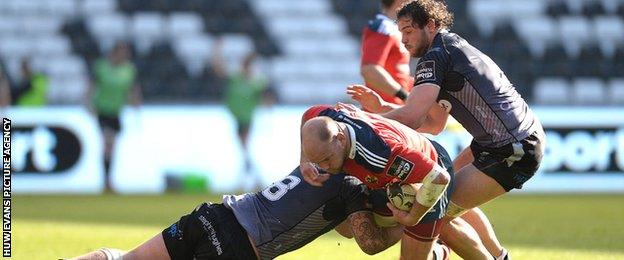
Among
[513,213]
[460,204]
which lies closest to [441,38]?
[460,204]

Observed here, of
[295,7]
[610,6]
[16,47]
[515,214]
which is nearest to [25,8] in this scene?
[16,47]

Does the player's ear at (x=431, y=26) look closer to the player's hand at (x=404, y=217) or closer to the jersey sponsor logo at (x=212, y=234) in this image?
the player's hand at (x=404, y=217)

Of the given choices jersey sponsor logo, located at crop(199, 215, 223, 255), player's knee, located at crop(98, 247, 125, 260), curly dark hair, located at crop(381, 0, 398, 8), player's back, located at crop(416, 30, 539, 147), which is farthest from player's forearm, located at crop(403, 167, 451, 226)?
curly dark hair, located at crop(381, 0, 398, 8)

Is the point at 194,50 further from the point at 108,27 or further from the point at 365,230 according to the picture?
the point at 365,230

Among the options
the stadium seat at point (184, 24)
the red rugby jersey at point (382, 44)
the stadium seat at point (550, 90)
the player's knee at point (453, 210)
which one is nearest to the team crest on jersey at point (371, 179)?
the player's knee at point (453, 210)

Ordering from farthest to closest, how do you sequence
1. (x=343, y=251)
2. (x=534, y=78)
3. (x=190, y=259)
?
1. (x=534, y=78)
2. (x=343, y=251)
3. (x=190, y=259)

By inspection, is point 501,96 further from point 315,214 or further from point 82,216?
point 82,216

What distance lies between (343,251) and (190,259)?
8.49 ft

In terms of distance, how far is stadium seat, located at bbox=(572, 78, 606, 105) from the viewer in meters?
18.9

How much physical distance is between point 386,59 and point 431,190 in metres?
3.27

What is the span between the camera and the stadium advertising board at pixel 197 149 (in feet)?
52.3

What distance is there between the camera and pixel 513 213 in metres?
12.4

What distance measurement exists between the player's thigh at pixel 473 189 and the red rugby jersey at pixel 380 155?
61 cm

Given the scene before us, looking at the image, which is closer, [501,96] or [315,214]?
[315,214]
